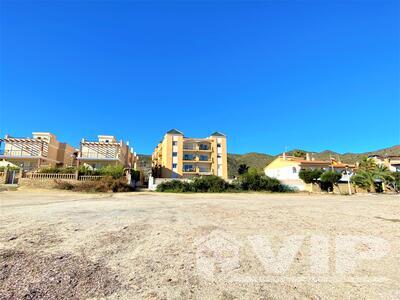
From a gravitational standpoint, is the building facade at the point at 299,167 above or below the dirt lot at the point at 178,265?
above

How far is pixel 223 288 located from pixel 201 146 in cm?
5203

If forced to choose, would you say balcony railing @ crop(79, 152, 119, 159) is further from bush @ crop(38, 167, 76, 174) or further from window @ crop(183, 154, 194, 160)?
window @ crop(183, 154, 194, 160)

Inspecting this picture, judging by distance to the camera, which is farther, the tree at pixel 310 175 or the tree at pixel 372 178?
the tree at pixel 372 178

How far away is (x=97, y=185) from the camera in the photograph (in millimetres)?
26297

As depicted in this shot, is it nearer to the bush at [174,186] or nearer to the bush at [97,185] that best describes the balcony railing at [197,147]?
the bush at [174,186]

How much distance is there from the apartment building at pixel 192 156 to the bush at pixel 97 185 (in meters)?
24.3

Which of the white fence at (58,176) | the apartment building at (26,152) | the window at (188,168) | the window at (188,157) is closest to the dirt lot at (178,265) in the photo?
the white fence at (58,176)

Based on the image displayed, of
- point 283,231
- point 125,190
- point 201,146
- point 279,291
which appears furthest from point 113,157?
point 279,291

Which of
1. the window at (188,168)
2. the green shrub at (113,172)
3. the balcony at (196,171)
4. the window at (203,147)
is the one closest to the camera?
the green shrub at (113,172)

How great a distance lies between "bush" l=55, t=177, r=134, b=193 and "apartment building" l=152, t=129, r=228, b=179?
2431 cm

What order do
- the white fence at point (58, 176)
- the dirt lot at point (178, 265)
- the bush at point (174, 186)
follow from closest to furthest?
the dirt lot at point (178, 265) < the white fence at point (58, 176) < the bush at point (174, 186)

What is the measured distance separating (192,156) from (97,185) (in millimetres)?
29349

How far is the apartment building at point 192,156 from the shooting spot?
52344mm

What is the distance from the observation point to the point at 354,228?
695cm
